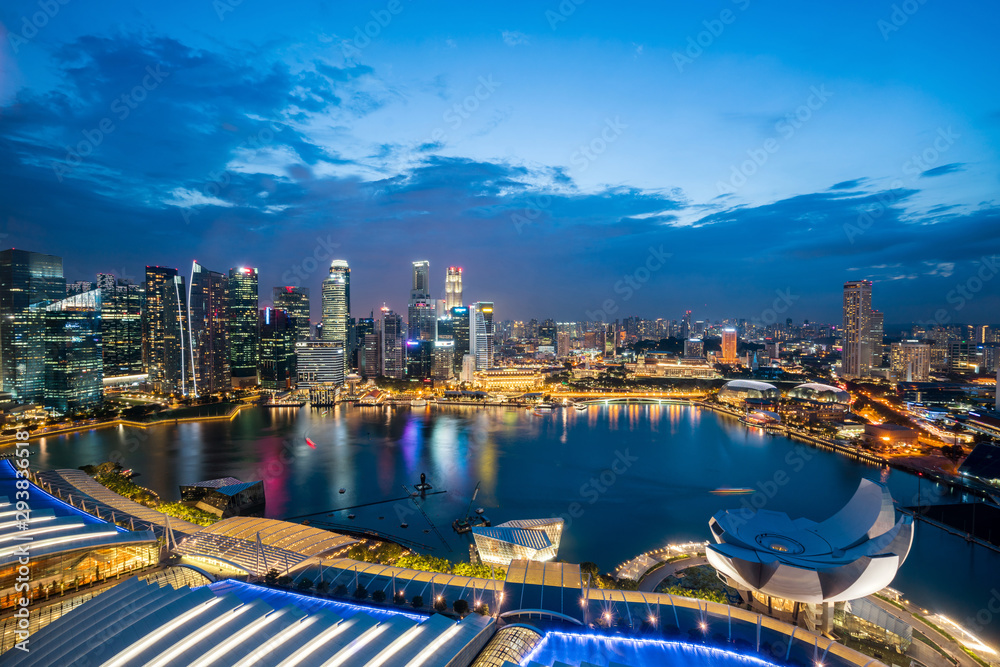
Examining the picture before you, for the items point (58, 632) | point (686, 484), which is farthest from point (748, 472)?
point (58, 632)

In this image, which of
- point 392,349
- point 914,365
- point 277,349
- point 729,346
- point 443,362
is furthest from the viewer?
point 729,346

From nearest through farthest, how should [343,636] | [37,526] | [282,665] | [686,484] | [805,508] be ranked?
[282,665] < [343,636] < [37,526] < [805,508] < [686,484]

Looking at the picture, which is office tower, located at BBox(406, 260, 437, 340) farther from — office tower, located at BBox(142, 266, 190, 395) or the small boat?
the small boat

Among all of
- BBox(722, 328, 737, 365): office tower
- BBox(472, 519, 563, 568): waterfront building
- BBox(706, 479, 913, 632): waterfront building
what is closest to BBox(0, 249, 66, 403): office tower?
BBox(472, 519, 563, 568): waterfront building

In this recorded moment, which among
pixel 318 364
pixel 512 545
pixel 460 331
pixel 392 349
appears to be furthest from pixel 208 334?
pixel 512 545

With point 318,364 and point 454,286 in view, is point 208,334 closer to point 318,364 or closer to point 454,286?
point 318,364

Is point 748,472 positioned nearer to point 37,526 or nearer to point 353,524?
point 353,524

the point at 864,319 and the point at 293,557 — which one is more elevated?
the point at 864,319
